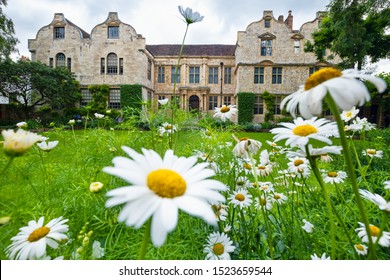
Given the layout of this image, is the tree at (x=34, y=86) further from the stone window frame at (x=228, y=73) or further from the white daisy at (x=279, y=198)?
the stone window frame at (x=228, y=73)

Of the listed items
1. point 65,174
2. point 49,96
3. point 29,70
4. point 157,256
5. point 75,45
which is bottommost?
point 157,256

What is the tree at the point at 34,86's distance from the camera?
124cm

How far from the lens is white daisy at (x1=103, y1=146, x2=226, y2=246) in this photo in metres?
0.17

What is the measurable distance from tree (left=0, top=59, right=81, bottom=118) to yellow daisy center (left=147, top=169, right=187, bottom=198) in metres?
1.27

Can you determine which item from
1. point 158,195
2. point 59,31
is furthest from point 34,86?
point 158,195

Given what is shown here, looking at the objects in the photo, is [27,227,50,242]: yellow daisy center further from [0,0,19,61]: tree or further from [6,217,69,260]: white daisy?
[0,0,19,61]: tree

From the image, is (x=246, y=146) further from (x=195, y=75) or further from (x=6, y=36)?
(x=195, y=75)

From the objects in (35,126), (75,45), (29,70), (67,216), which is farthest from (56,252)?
(75,45)

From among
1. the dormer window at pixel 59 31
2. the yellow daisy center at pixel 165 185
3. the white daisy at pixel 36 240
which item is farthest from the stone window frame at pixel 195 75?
the yellow daisy center at pixel 165 185

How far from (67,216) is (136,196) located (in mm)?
486

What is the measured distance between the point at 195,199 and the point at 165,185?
0.09 feet

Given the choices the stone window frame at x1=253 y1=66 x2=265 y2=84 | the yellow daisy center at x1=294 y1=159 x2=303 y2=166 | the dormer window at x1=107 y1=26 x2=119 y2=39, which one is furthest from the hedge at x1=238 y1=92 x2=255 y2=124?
the dormer window at x1=107 y1=26 x2=119 y2=39

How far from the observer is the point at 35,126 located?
1.09 m

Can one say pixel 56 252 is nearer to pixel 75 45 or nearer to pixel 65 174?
pixel 65 174
